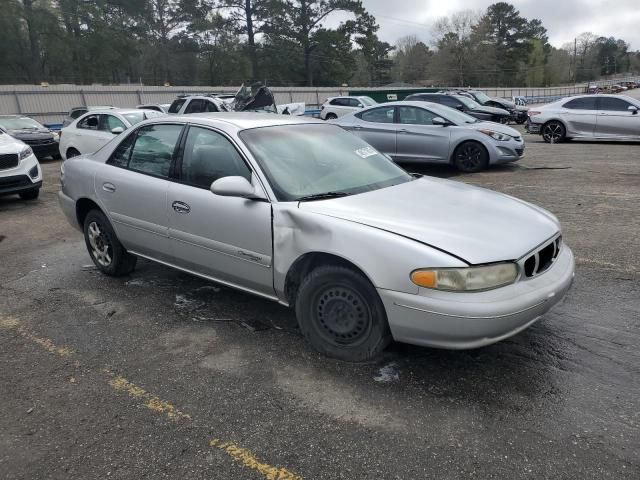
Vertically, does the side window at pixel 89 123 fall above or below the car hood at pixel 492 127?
above

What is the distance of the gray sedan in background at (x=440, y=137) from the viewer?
10.2 metres

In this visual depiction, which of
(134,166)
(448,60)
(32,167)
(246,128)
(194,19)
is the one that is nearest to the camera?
(246,128)

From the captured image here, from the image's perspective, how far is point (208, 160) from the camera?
13.0 feet

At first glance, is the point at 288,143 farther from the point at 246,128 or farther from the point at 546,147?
the point at 546,147

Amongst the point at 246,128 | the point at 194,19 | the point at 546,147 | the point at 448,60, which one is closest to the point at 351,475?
the point at 246,128

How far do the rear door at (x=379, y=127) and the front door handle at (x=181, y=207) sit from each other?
7096 mm

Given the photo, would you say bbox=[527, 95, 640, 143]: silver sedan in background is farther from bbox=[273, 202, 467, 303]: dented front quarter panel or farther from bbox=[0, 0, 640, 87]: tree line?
bbox=[0, 0, 640, 87]: tree line

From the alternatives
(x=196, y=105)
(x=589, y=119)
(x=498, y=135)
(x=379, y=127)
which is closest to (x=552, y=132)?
(x=589, y=119)

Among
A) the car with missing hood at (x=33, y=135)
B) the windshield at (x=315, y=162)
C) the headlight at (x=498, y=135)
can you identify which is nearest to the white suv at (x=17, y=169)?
the car with missing hood at (x=33, y=135)

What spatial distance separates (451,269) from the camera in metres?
2.78

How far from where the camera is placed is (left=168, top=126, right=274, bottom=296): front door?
3543 mm

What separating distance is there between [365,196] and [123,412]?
78.6 inches

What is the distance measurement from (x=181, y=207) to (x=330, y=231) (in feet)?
4.71

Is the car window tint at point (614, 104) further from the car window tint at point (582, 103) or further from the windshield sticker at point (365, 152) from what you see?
the windshield sticker at point (365, 152)
